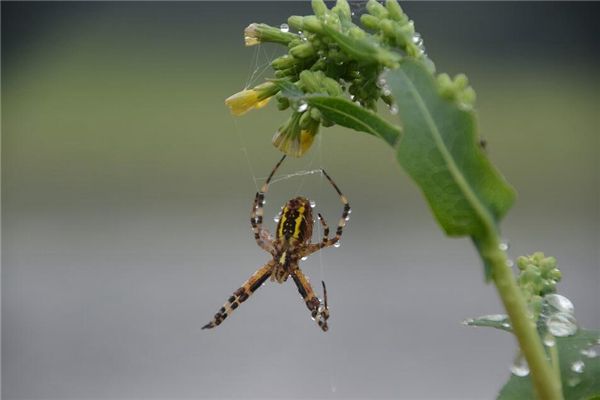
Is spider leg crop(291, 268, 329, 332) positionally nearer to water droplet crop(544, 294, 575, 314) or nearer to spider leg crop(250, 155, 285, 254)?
spider leg crop(250, 155, 285, 254)

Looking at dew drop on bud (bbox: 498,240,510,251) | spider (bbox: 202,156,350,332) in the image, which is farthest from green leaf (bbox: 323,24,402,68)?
spider (bbox: 202,156,350,332)

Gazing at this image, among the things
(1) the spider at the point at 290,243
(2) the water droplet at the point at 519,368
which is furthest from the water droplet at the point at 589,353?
(1) the spider at the point at 290,243

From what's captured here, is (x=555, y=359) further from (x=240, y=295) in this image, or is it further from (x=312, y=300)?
(x=240, y=295)

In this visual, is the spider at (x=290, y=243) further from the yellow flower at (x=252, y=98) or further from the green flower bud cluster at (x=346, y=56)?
the green flower bud cluster at (x=346, y=56)

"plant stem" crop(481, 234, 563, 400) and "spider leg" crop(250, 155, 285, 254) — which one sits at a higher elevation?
"spider leg" crop(250, 155, 285, 254)

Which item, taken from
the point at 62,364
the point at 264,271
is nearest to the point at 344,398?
the point at 62,364

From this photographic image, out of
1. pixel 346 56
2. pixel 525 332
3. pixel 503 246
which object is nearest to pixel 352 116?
pixel 346 56

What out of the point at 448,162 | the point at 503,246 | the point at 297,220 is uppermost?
the point at 297,220
